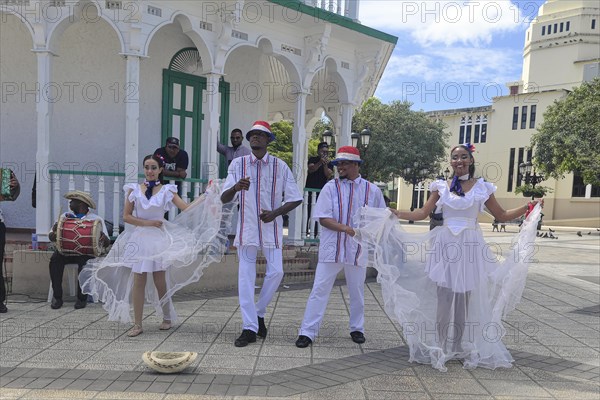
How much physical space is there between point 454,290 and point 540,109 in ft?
156

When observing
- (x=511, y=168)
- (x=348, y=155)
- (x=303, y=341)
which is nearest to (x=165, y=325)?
(x=303, y=341)

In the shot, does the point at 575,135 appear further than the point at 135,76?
Yes

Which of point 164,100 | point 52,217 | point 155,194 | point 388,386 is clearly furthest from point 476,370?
point 164,100

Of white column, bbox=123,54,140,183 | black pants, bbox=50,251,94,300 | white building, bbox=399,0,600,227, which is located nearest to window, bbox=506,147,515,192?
white building, bbox=399,0,600,227

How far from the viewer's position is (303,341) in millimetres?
4742

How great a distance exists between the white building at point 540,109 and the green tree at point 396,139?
1181cm

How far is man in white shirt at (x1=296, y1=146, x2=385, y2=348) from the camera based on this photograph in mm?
4789

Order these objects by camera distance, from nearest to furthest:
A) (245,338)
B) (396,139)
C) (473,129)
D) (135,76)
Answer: (245,338) < (135,76) < (396,139) < (473,129)

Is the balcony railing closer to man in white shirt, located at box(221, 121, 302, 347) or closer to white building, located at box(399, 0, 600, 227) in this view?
man in white shirt, located at box(221, 121, 302, 347)

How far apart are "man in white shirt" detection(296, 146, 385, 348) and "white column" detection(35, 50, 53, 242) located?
433 cm

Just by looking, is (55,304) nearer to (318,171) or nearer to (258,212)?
(258,212)

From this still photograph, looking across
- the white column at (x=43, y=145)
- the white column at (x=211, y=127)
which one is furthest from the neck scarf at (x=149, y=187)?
the white column at (x=43, y=145)

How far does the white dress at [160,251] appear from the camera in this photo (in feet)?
16.5

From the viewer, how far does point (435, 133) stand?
37688 millimetres
